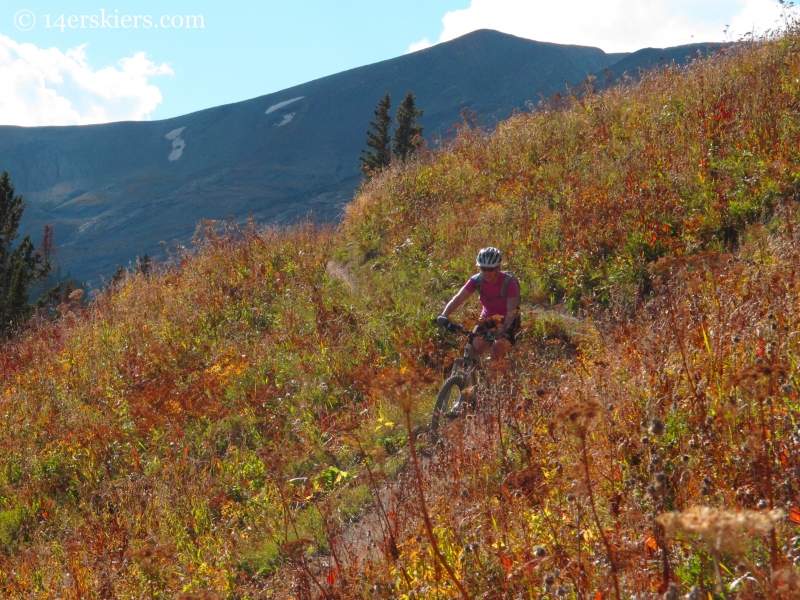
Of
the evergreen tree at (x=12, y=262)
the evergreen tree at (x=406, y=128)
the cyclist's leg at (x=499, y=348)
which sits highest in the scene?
the evergreen tree at (x=406, y=128)

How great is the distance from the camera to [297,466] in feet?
21.5

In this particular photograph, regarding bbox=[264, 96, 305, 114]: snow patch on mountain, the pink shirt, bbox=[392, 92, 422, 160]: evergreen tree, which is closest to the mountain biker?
the pink shirt

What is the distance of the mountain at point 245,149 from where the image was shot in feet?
370

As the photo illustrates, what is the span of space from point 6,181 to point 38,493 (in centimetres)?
1870

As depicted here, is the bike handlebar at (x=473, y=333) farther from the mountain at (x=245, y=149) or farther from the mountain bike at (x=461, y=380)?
the mountain at (x=245, y=149)

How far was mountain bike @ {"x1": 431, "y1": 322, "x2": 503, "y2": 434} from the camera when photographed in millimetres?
5828

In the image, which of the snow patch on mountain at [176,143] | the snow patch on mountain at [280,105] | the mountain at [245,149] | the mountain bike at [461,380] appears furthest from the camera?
the snow patch on mountain at [280,105]

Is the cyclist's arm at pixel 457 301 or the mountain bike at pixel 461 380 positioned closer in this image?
the mountain bike at pixel 461 380

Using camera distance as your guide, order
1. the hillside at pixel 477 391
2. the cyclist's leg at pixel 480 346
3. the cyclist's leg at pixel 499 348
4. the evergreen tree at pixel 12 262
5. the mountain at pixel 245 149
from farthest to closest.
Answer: the mountain at pixel 245 149
the evergreen tree at pixel 12 262
the cyclist's leg at pixel 480 346
the cyclist's leg at pixel 499 348
the hillside at pixel 477 391

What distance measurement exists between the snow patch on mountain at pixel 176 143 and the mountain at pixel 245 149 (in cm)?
30

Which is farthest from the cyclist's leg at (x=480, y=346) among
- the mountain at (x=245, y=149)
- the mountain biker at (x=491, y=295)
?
the mountain at (x=245, y=149)

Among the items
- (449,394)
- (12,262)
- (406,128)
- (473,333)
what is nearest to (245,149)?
(406,128)

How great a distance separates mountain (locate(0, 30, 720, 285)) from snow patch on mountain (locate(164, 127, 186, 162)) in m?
0.30

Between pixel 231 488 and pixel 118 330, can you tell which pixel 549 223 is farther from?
pixel 118 330
